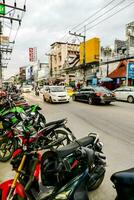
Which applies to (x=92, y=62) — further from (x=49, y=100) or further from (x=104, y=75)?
(x=49, y=100)

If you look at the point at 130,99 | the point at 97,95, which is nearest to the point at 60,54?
the point at 130,99

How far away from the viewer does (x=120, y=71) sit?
1177 inches

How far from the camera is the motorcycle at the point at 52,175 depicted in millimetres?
3133

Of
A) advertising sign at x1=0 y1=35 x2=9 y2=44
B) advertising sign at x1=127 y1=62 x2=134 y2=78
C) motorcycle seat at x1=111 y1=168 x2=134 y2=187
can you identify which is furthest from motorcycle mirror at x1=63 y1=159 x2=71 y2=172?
advertising sign at x1=0 y1=35 x2=9 y2=44

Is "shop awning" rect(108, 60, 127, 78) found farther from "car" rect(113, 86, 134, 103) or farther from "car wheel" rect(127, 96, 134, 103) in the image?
"car wheel" rect(127, 96, 134, 103)

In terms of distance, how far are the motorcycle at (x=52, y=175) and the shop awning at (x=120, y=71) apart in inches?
1048

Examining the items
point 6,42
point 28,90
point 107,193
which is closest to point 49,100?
point 6,42

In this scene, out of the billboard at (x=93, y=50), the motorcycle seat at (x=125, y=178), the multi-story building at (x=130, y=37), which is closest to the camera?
the motorcycle seat at (x=125, y=178)

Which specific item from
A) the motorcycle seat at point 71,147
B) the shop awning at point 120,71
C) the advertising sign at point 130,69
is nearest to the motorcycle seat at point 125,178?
the motorcycle seat at point 71,147

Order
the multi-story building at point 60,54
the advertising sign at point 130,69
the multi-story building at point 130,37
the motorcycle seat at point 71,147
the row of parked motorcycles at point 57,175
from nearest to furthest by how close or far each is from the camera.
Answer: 1. the row of parked motorcycles at point 57,175
2. the motorcycle seat at point 71,147
3. the advertising sign at point 130,69
4. the multi-story building at point 130,37
5. the multi-story building at point 60,54

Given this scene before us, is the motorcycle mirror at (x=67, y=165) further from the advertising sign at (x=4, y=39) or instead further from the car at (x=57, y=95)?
the advertising sign at (x=4, y=39)

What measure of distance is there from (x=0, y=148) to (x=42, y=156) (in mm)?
2628

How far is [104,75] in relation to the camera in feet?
113

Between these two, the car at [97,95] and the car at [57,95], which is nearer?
the car at [97,95]
